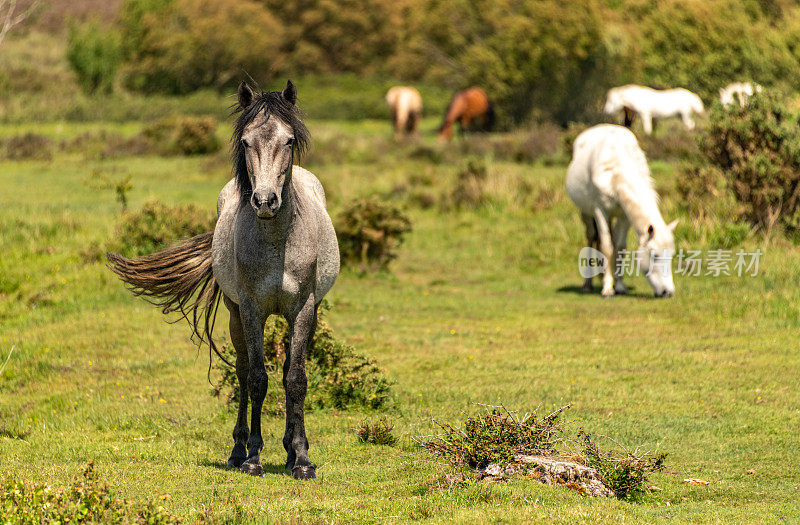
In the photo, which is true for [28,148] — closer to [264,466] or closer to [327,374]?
[327,374]

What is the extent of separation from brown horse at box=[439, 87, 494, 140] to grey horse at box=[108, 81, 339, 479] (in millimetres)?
28380

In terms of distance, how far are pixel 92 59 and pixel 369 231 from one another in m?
42.9

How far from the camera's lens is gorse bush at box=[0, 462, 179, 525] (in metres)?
5.29

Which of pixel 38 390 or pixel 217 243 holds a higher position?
pixel 217 243

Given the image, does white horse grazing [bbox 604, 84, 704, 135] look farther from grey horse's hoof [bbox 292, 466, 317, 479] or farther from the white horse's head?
grey horse's hoof [bbox 292, 466, 317, 479]

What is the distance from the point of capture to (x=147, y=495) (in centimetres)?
610

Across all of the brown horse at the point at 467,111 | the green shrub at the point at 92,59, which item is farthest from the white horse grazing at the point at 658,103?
the green shrub at the point at 92,59

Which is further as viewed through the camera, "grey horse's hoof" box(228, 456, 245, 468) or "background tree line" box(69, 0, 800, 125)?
"background tree line" box(69, 0, 800, 125)

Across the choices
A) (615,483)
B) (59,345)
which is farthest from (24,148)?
(615,483)

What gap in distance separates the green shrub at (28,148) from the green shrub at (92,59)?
2164 centimetres

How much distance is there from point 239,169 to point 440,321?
764 cm

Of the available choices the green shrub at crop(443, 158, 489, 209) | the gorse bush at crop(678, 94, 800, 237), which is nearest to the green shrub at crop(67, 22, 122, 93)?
the green shrub at crop(443, 158, 489, 209)

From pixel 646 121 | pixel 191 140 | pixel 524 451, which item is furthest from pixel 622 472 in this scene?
pixel 191 140

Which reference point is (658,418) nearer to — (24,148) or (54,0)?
(24,148)
